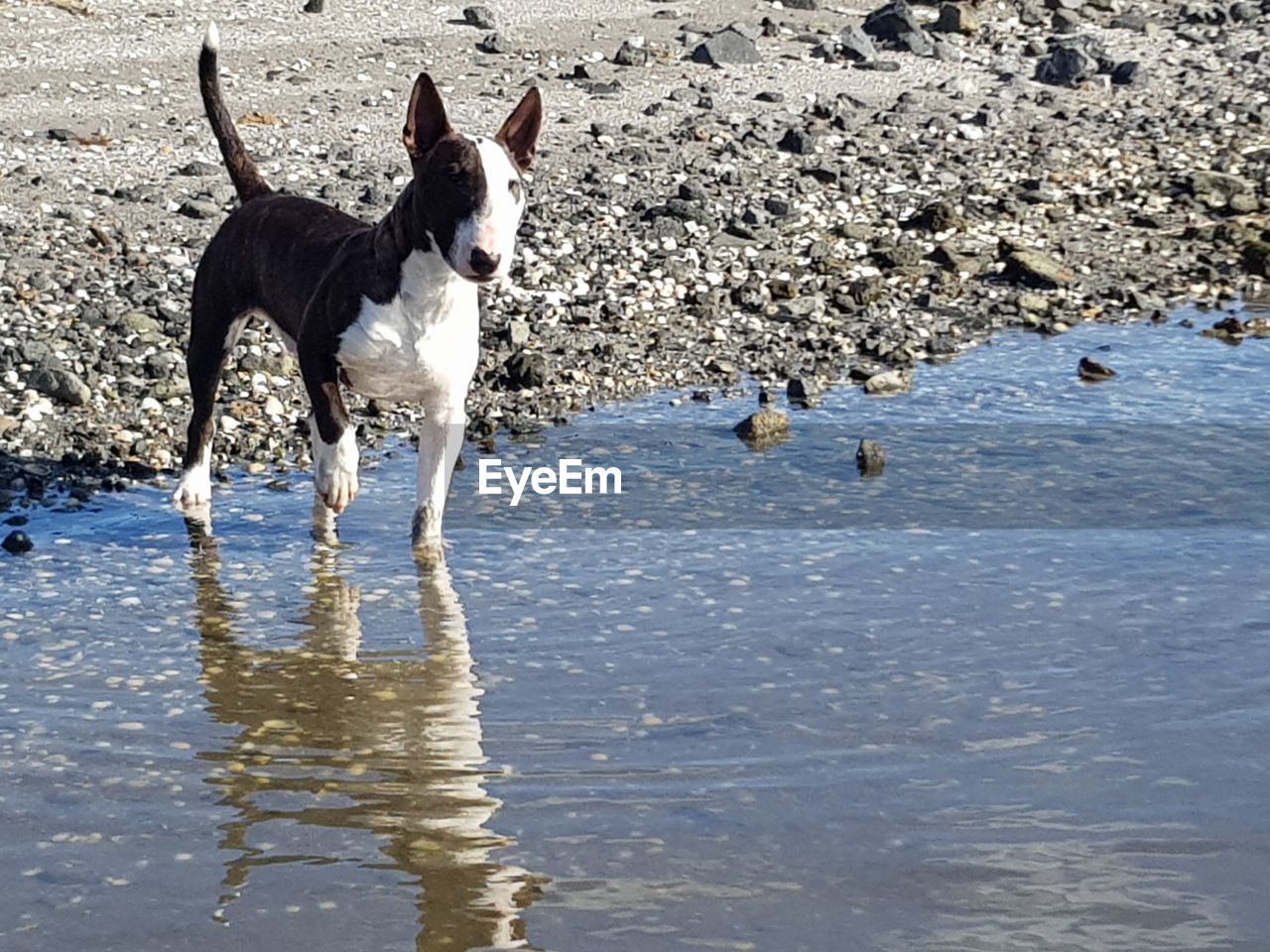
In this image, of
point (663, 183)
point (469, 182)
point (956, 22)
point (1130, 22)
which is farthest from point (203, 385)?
point (1130, 22)

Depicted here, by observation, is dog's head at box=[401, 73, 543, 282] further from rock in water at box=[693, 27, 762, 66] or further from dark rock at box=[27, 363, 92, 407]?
rock in water at box=[693, 27, 762, 66]

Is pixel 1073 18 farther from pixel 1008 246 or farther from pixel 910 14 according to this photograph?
pixel 1008 246

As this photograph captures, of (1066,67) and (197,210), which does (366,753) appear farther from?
(1066,67)

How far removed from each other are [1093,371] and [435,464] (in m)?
3.63

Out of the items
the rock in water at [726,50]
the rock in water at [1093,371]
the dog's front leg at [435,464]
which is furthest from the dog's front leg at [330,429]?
the rock in water at [726,50]

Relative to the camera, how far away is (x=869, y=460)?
862 centimetres

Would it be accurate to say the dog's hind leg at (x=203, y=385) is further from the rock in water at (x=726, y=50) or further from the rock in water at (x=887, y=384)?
the rock in water at (x=726, y=50)

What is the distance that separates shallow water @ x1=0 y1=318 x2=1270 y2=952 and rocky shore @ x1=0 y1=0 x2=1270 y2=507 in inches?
33.9

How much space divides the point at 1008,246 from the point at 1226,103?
4.35 metres

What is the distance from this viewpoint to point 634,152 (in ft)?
41.9

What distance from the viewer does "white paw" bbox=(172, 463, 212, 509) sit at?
809 centimetres

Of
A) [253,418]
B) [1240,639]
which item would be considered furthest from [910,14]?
[1240,639]

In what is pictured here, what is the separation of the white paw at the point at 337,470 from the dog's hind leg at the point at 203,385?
88 centimetres

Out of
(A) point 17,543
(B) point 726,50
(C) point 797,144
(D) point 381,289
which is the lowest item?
(A) point 17,543
